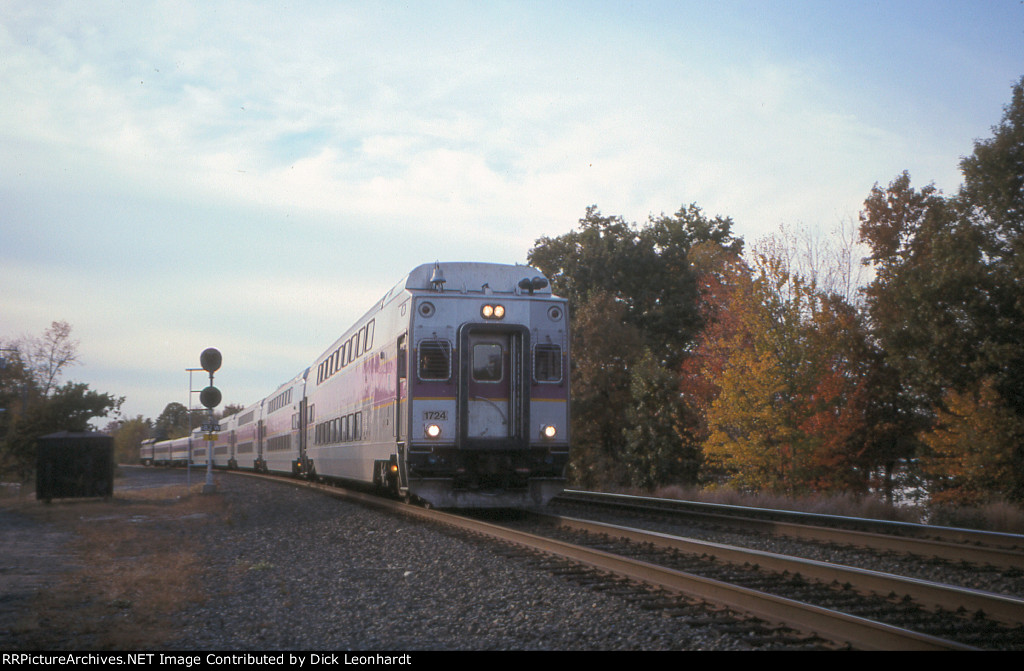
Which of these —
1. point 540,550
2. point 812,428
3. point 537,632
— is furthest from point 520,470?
point 812,428

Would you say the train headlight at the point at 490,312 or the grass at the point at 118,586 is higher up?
the train headlight at the point at 490,312

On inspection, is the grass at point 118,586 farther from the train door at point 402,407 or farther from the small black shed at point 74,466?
the small black shed at point 74,466

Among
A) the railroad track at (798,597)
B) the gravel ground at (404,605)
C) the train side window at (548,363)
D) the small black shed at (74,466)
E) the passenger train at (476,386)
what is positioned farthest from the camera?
the small black shed at (74,466)

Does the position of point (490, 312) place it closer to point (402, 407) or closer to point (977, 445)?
point (402, 407)

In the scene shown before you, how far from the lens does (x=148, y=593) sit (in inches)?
305

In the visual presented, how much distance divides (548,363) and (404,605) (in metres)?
7.46

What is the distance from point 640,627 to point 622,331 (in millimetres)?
31613

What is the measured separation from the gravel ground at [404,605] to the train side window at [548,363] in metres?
3.39

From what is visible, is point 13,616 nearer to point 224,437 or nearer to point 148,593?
point 148,593

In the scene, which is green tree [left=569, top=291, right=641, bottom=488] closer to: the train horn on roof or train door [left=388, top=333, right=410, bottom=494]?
the train horn on roof

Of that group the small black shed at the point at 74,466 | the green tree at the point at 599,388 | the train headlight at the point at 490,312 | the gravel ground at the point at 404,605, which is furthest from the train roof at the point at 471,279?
the green tree at the point at 599,388

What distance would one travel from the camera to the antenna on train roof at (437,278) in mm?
13977
